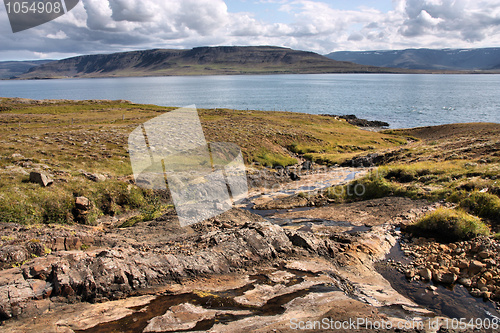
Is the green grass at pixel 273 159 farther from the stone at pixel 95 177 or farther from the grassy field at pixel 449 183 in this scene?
the stone at pixel 95 177

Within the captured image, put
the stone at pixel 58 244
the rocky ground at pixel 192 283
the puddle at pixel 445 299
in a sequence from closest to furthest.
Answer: the rocky ground at pixel 192 283, the puddle at pixel 445 299, the stone at pixel 58 244

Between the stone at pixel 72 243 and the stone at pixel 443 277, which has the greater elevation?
the stone at pixel 72 243

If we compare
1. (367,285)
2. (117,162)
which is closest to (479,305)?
(367,285)

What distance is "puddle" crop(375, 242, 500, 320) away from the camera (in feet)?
34.4

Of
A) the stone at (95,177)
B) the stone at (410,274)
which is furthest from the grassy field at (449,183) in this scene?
the stone at (95,177)

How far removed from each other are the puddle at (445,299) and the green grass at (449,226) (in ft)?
14.3

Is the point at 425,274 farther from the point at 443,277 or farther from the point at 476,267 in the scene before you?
the point at 476,267

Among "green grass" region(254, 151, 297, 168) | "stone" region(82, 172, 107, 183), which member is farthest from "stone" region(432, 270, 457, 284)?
"green grass" region(254, 151, 297, 168)

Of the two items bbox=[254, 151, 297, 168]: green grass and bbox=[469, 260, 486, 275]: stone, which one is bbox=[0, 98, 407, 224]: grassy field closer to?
bbox=[254, 151, 297, 168]: green grass

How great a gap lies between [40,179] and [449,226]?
2328cm

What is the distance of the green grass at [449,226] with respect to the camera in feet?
50.0

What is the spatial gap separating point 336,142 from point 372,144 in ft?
20.3

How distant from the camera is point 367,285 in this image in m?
11.7

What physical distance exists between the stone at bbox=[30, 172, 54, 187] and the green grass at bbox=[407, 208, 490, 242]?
21.5 meters
